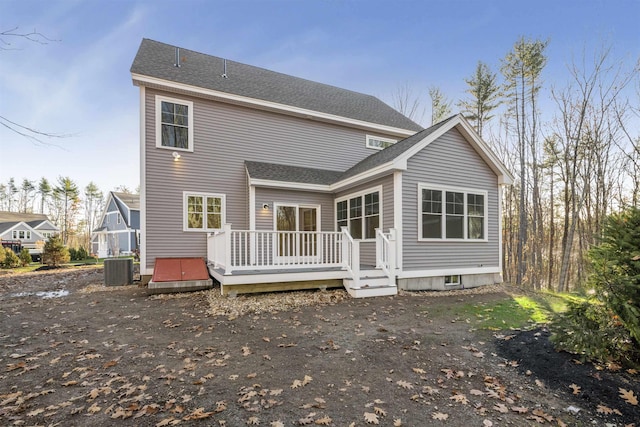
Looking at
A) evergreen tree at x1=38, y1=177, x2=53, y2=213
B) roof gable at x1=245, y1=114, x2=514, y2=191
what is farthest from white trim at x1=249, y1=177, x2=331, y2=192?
evergreen tree at x1=38, y1=177, x2=53, y2=213

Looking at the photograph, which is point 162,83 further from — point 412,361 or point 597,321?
point 597,321

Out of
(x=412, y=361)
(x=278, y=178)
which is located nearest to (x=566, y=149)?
(x=278, y=178)

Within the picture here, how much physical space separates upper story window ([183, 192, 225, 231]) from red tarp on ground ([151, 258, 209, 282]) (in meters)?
1.11

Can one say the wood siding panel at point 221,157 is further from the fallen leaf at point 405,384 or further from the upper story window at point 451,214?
the fallen leaf at point 405,384

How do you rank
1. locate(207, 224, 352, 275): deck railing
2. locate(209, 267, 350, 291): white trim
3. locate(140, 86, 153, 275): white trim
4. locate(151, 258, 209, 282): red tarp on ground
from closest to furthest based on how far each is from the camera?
locate(209, 267, 350, 291): white trim, locate(207, 224, 352, 275): deck railing, locate(151, 258, 209, 282): red tarp on ground, locate(140, 86, 153, 275): white trim

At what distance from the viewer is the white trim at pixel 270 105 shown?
9286mm

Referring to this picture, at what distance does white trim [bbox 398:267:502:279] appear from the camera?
862 cm

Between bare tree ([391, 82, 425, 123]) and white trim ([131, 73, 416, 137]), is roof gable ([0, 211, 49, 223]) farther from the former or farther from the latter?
bare tree ([391, 82, 425, 123])

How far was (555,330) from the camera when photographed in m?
3.95

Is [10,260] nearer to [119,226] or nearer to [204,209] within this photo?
[119,226]

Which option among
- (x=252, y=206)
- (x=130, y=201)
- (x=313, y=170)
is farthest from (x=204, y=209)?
(x=130, y=201)

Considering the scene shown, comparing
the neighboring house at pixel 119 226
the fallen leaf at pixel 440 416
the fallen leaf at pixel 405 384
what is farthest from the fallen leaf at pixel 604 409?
the neighboring house at pixel 119 226

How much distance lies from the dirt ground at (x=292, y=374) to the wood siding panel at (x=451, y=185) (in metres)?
2.94

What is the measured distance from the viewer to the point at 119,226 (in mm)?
26312
